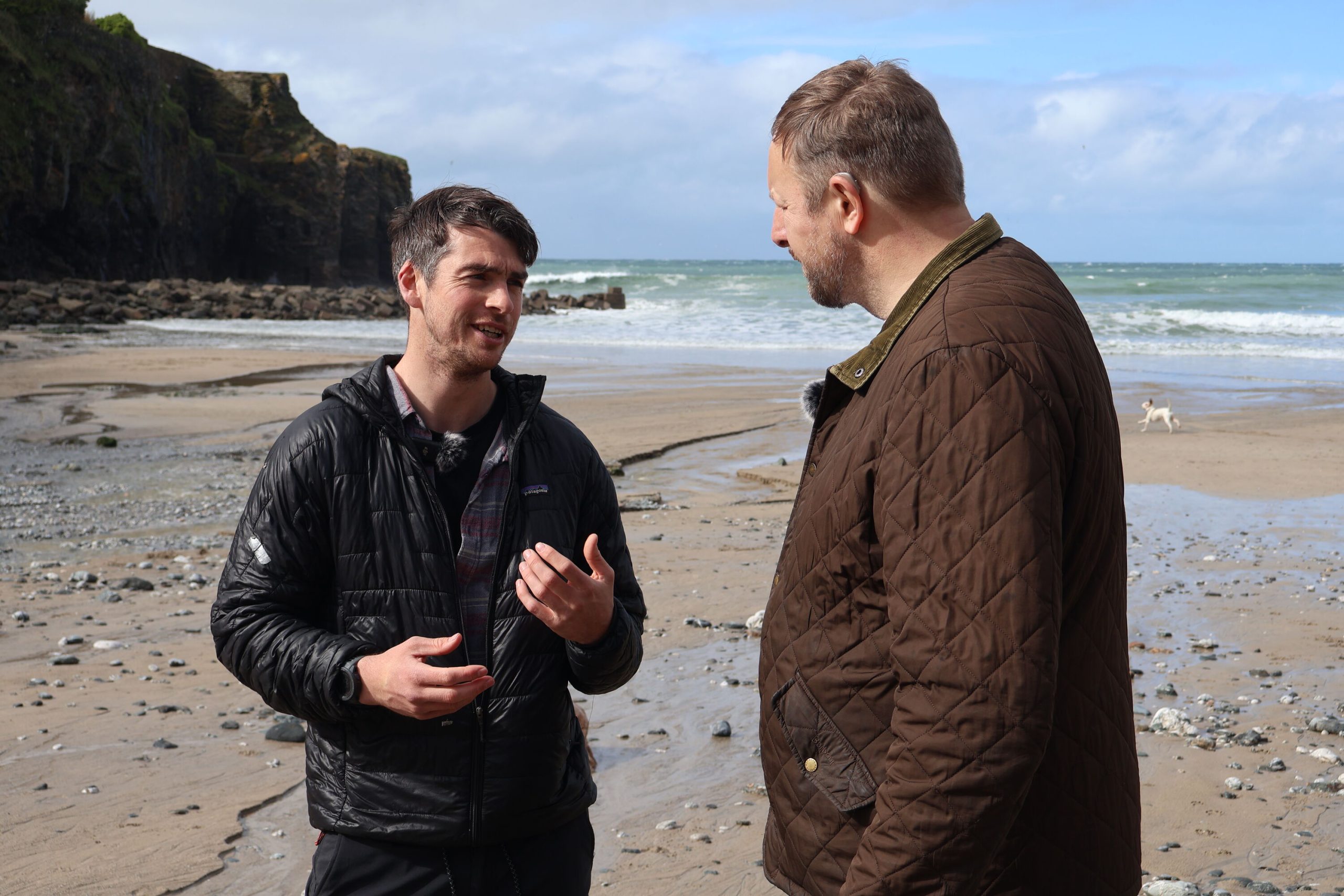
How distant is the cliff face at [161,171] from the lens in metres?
41.3

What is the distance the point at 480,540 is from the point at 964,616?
1.17 m

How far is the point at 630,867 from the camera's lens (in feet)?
13.0

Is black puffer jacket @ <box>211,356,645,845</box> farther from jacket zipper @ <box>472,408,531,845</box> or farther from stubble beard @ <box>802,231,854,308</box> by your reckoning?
stubble beard @ <box>802,231,854,308</box>

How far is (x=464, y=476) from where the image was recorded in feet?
8.52

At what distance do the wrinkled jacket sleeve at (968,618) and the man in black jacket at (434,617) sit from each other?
0.76 metres

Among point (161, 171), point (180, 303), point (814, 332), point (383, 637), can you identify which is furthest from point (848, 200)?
point (161, 171)

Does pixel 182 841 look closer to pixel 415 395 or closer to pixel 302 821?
pixel 302 821

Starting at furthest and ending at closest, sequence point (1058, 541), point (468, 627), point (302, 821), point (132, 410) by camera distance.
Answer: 1. point (132, 410)
2. point (302, 821)
3. point (468, 627)
4. point (1058, 541)

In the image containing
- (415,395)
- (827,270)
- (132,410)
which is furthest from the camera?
(132,410)

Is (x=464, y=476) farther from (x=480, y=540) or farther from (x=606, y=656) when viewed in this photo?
(x=606, y=656)

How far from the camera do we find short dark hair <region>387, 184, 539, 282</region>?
2627mm

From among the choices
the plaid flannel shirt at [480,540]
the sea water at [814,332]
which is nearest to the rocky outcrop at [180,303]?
the sea water at [814,332]

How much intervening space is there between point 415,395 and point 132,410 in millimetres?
14250

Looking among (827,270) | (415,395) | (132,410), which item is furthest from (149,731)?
(132,410)
